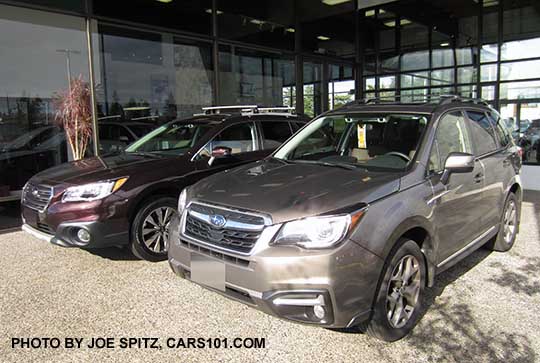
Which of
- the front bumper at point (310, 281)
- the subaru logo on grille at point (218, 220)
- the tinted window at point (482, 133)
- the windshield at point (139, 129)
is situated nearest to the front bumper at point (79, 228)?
the subaru logo on grille at point (218, 220)

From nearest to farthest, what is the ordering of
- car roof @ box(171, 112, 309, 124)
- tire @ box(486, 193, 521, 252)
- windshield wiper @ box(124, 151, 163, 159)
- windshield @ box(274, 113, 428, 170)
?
windshield @ box(274, 113, 428, 170) → tire @ box(486, 193, 521, 252) → windshield wiper @ box(124, 151, 163, 159) → car roof @ box(171, 112, 309, 124)

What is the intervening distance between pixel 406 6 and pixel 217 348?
478 inches

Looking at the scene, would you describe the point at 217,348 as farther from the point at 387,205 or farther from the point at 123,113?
the point at 123,113

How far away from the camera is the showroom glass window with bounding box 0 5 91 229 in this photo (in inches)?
310

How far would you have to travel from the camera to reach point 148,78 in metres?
9.71

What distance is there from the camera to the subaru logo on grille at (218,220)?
3.09 m

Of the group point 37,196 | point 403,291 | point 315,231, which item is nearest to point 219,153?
point 37,196

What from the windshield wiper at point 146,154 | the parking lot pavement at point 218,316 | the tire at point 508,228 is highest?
the windshield wiper at point 146,154

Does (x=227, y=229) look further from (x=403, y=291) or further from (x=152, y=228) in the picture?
(x=152, y=228)

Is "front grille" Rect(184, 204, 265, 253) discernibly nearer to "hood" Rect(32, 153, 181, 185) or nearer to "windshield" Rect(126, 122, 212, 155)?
"hood" Rect(32, 153, 181, 185)

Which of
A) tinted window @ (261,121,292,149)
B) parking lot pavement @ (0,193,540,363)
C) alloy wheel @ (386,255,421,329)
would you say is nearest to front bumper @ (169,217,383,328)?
alloy wheel @ (386,255,421,329)

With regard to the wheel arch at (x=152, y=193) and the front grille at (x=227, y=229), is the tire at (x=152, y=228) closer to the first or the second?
the wheel arch at (x=152, y=193)

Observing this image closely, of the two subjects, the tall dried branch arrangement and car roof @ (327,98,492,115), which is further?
the tall dried branch arrangement

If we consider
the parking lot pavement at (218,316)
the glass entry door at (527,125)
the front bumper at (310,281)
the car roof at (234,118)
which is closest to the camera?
the front bumper at (310,281)
